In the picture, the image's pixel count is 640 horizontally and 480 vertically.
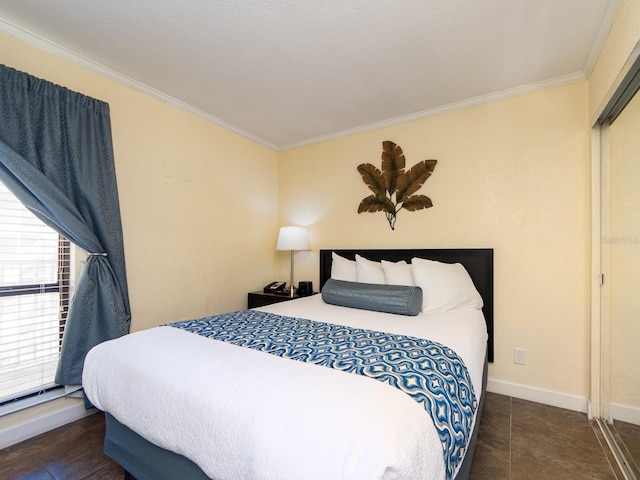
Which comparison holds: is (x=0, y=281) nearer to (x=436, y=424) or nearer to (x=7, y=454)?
(x=7, y=454)

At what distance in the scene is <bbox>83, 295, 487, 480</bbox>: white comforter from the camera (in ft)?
2.56

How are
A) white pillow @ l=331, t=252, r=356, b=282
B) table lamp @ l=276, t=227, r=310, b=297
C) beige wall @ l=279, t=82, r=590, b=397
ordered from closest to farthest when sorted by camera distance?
beige wall @ l=279, t=82, r=590, b=397, white pillow @ l=331, t=252, r=356, b=282, table lamp @ l=276, t=227, r=310, b=297

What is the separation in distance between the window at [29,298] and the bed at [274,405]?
34.3 inches

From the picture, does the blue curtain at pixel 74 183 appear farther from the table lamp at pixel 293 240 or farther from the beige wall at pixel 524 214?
the beige wall at pixel 524 214

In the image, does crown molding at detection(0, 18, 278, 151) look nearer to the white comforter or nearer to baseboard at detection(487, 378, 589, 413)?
the white comforter

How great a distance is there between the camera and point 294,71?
230 centimetres

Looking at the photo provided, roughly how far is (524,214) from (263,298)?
2.63m

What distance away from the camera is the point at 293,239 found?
3438 millimetres

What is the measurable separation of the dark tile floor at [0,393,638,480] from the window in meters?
0.39

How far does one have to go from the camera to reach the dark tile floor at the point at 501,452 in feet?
5.26

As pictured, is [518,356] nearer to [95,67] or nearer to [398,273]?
[398,273]

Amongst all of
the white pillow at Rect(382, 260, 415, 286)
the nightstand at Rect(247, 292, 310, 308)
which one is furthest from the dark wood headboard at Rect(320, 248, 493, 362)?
the nightstand at Rect(247, 292, 310, 308)

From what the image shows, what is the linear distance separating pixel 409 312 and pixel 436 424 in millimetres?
1240

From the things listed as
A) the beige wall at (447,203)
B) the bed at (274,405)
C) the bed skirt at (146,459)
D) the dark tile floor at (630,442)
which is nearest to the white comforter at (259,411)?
the bed at (274,405)
